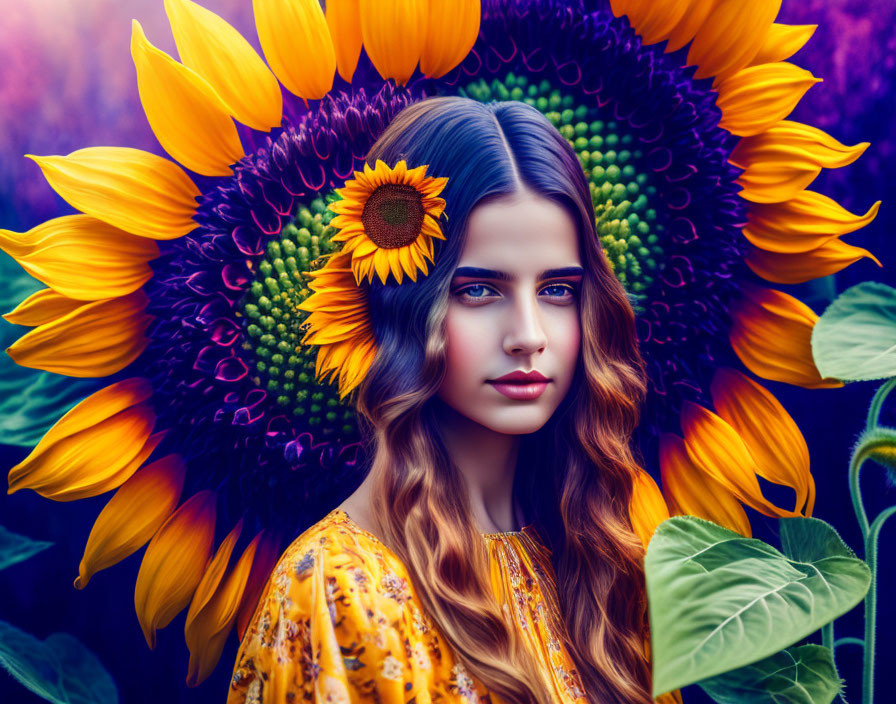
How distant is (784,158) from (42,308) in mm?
1272

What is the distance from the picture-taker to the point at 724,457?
1247 mm

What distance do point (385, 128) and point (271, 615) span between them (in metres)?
0.82

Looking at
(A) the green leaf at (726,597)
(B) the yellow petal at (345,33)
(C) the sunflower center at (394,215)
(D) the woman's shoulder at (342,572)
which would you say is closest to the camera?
(A) the green leaf at (726,597)

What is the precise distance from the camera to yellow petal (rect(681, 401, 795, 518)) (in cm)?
123

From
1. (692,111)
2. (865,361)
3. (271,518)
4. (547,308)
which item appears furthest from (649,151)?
(271,518)

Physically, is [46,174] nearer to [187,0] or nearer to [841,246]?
[187,0]

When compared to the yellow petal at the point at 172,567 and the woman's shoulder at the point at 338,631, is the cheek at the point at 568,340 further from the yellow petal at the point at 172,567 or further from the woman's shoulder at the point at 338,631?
the yellow petal at the point at 172,567

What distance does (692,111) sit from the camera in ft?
3.96

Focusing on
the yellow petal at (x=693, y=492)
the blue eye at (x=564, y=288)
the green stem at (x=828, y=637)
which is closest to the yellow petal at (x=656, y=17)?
the blue eye at (x=564, y=288)

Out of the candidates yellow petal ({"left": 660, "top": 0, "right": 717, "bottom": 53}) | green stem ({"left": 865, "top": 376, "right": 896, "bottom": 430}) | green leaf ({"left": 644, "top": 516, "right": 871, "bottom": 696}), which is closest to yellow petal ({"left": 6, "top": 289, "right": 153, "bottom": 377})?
green leaf ({"left": 644, "top": 516, "right": 871, "bottom": 696})

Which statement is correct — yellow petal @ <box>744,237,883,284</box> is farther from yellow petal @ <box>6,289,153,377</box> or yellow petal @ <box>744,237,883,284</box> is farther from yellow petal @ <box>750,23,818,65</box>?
yellow petal @ <box>6,289,153,377</box>

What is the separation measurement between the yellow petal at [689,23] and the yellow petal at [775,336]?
451 millimetres

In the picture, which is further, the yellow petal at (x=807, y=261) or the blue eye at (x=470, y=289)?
the yellow petal at (x=807, y=261)

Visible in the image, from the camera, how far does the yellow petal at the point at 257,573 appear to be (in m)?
1.23
